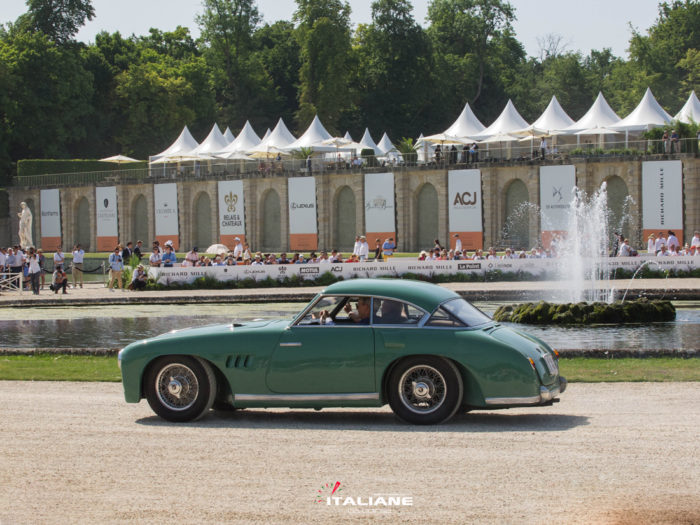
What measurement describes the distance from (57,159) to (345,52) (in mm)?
30844

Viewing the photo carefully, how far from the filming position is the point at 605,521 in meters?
6.03

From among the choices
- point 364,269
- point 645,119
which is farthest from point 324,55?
point 364,269

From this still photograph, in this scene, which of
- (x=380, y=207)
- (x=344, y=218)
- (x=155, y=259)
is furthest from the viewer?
(x=344, y=218)

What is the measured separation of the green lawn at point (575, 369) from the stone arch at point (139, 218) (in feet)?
199

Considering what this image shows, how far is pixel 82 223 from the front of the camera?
78.3m

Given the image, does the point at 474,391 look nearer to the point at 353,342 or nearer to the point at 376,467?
the point at 353,342

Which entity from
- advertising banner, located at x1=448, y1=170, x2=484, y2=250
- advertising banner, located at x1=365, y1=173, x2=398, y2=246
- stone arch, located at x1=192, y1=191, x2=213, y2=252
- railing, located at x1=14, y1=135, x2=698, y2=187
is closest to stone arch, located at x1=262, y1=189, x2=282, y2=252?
railing, located at x1=14, y1=135, x2=698, y2=187

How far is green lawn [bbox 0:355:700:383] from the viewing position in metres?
12.4

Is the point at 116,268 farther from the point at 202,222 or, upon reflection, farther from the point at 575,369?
the point at 202,222

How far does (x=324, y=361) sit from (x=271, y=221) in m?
60.0

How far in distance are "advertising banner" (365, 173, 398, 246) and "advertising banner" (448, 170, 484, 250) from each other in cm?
457

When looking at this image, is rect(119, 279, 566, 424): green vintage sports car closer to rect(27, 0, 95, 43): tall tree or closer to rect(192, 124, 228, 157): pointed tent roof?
rect(192, 124, 228, 157): pointed tent roof

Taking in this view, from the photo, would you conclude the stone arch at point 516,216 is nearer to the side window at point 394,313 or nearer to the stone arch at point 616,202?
the stone arch at point 616,202

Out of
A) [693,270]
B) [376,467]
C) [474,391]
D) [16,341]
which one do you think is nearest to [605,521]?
[376,467]
